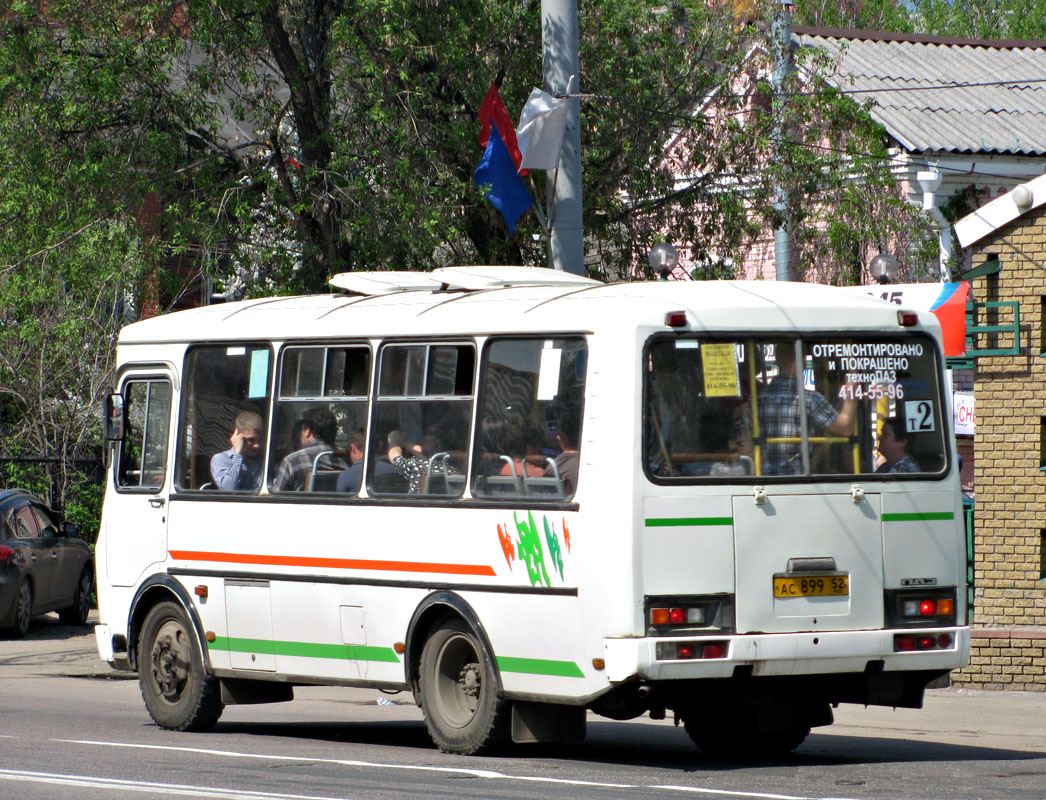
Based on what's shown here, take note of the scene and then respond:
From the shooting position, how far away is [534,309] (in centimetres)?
1051

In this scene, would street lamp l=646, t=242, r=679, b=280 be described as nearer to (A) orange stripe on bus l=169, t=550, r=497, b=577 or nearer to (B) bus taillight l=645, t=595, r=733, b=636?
(A) orange stripe on bus l=169, t=550, r=497, b=577

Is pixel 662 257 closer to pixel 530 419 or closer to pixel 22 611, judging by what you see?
pixel 530 419

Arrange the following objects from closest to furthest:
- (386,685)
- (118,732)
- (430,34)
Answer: (386,685) → (118,732) → (430,34)

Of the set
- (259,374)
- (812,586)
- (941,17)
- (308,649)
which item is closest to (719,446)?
(812,586)

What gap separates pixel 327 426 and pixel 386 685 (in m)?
1.64

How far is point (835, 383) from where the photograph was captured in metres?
10.3

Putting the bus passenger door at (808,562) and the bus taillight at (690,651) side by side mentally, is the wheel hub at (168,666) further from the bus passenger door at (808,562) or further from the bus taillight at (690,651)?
the bus passenger door at (808,562)

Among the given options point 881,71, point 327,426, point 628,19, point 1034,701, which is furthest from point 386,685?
point 881,71

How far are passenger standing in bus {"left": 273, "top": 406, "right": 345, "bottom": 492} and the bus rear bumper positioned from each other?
2.72 metres

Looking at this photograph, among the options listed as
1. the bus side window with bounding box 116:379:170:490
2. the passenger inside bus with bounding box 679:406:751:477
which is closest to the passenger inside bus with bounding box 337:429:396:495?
the bus side window with bounding box 116:379:170:490

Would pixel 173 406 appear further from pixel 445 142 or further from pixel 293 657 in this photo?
pixel 445 142

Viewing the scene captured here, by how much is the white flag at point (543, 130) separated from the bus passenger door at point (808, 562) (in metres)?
5.86

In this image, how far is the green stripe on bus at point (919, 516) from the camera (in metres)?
10.2

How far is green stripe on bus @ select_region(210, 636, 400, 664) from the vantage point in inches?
439
